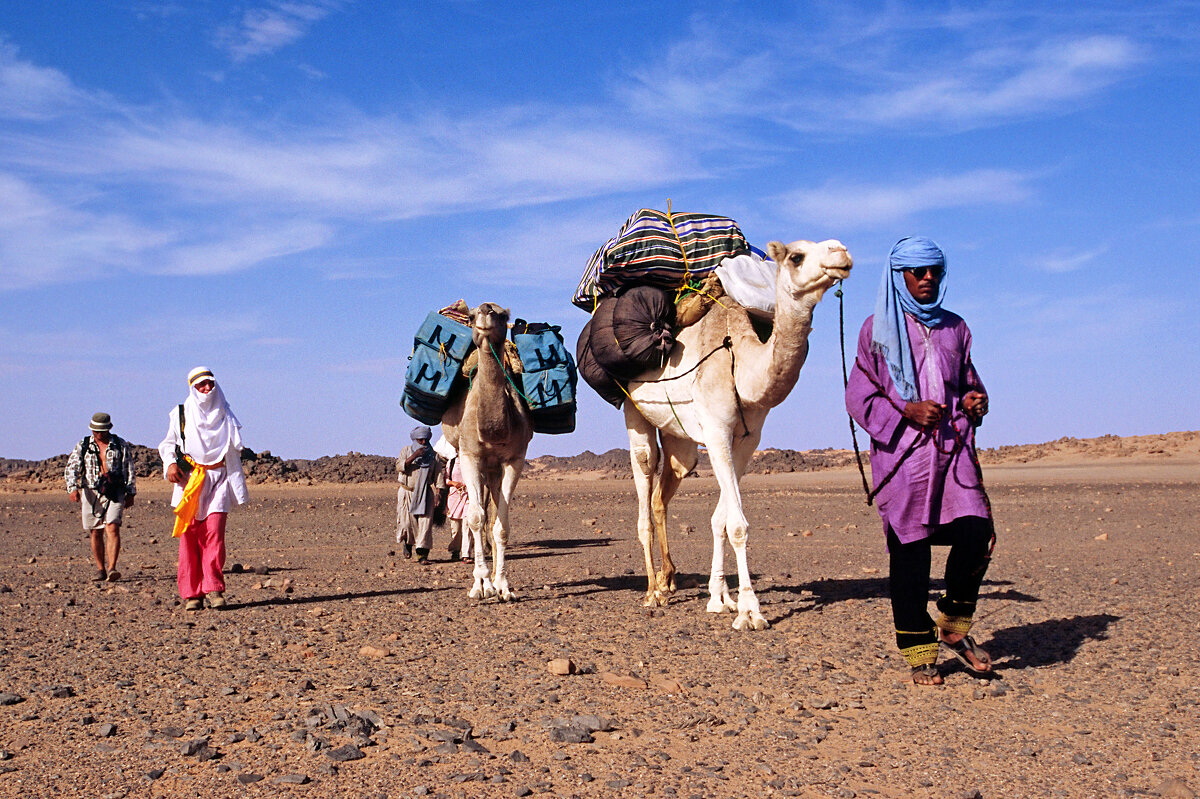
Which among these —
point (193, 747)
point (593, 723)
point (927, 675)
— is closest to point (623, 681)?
point (593, 723)

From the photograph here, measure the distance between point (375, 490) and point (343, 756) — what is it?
116ft

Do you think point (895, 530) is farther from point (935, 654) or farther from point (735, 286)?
point (735, 286)

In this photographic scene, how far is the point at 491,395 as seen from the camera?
10602 millimetres

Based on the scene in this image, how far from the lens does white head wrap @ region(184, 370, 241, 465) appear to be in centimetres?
1063

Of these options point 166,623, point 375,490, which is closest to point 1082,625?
point 166,623

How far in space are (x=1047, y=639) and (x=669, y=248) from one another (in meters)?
4.48

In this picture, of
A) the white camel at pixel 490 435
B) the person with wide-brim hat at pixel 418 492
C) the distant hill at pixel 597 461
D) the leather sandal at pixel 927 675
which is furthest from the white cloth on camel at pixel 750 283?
the distant hill at pixel 597 461

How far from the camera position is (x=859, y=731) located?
5.84 m

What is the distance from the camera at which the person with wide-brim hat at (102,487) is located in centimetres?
1345

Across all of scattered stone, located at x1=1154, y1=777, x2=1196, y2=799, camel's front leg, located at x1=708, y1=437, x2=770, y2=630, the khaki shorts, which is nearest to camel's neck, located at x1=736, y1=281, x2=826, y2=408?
camel's front leg, located at x1=708, y1=437, x2=770, y2=630

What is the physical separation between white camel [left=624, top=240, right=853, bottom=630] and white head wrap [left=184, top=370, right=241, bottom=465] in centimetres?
392

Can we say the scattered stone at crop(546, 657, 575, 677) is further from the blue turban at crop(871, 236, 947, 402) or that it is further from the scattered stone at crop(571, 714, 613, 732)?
the blue turban at crop(871, 236, 947, 402)

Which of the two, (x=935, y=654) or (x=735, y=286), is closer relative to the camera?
(x=935, y=654)

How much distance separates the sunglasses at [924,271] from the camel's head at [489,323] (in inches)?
186
